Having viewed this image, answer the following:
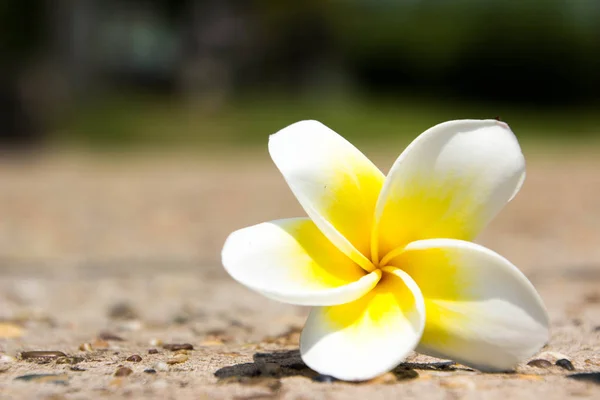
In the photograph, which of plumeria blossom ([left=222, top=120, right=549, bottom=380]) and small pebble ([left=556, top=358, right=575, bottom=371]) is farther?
small pebble ([left=556, top=358, right=575, bottom=371])

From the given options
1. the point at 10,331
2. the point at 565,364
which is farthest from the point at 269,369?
the point at 10,331

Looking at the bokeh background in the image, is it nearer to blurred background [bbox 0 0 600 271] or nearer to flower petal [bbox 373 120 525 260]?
blurred background [bbox 0 0 600 271]

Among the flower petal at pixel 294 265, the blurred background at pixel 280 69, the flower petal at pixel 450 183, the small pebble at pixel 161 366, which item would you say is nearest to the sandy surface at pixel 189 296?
the small pebble at pixel 161 366

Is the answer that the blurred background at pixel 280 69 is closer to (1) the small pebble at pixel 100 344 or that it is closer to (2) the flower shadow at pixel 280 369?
(1) the small pebble at pixel 100 344

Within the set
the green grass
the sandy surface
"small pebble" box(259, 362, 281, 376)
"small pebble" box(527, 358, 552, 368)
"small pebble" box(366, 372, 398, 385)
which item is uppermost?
"small pebble" box(366, 372, 398, 385)

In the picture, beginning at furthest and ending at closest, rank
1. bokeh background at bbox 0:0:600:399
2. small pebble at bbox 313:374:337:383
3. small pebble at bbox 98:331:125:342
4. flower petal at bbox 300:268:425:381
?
bokeh background at bbox 0:0:600:399, small pebble at bbox 98:331:125:342, small pebble at bbox 313:374:337:383, flower petal at bbox 300:268:425:381

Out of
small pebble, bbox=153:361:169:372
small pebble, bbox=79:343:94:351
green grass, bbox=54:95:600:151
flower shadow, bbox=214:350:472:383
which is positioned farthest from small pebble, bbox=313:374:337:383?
green grass, bbox=54:95:600:151

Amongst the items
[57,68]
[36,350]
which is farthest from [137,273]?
[57,68]

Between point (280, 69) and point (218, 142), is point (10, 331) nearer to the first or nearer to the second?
point (218, 142)
